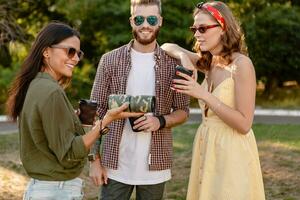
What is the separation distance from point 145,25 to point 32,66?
831 millimetres

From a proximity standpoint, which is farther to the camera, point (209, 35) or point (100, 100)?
point (100, 100)

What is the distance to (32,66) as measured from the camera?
2.67m

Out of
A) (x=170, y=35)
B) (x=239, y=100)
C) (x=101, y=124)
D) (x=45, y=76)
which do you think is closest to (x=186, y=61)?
(x=239, y=100)

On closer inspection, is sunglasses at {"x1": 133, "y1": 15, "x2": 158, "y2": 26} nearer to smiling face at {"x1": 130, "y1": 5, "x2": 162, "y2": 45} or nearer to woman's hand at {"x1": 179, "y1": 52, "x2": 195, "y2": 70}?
smiling face at {"x1": 130, "y1": 5, "x2": 162, "y2": 45}

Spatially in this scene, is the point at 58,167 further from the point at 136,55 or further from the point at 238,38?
the point at 238,38

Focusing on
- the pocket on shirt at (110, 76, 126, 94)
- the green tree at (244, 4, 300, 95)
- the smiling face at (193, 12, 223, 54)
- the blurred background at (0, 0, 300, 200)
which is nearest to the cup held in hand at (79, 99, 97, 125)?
the pocket on shirt at (110, 76, 126, 94)

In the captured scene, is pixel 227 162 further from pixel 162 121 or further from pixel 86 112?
pixel 86 112

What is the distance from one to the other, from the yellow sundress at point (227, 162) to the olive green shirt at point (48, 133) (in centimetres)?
83

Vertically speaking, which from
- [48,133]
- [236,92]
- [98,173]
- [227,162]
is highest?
[236,92]

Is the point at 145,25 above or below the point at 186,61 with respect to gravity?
above

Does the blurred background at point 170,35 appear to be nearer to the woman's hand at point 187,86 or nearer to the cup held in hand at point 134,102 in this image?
the woman's hand at point 187,86

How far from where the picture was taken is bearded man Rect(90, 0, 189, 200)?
3.30m

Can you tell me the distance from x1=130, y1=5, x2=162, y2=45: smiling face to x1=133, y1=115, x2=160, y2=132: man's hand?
454 mm

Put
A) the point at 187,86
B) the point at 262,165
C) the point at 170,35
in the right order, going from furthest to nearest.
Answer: the point at 170,35 → the point at 262,165 → the point at 187,86
